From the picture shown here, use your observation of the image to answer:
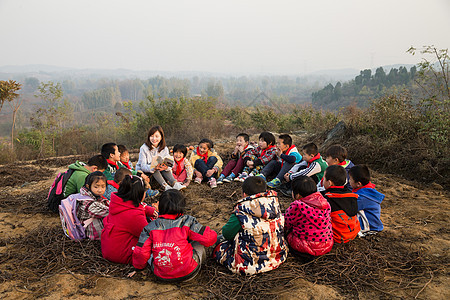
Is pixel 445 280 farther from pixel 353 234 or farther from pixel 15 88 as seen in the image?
pixel 15 88

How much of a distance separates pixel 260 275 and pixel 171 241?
3.11ft

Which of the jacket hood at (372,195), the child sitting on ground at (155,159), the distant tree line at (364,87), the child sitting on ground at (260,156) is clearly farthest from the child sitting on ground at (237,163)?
the distant tree line at (364,87)

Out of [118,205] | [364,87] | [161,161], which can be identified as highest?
[364,87]

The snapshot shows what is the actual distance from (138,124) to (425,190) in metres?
12.9

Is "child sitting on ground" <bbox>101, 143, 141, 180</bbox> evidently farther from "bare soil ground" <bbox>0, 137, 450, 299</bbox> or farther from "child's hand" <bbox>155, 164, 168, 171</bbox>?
"bare soil ground" <bbox>0, 137, 450, 299</bbox>

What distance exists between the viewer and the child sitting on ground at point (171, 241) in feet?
7.82

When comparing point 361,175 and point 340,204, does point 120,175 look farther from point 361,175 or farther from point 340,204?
point 361,175

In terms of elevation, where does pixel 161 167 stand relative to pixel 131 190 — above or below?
below

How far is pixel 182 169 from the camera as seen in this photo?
548 centimetres

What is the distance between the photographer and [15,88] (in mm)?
8281

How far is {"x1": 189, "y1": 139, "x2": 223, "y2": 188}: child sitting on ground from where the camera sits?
5.64 metres

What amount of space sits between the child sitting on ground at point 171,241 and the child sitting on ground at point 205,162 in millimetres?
3026

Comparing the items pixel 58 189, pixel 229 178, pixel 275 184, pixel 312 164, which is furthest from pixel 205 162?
pixel 58 189

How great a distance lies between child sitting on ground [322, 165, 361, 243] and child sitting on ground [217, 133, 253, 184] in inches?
109
